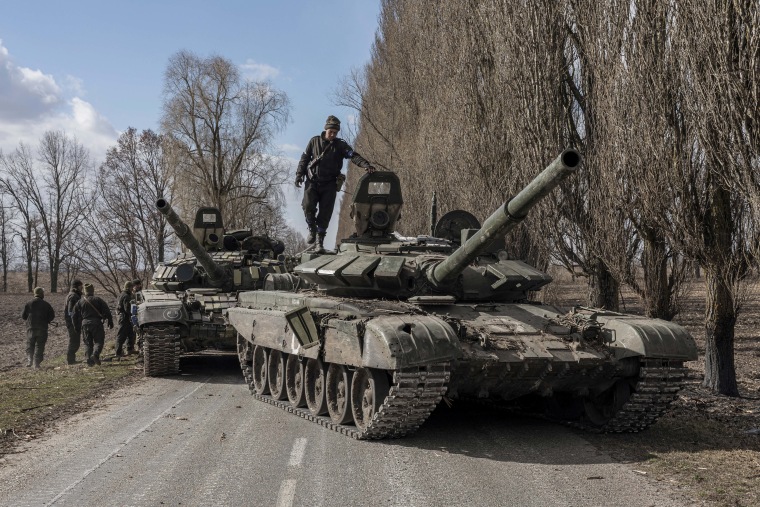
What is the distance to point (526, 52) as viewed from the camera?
1608 cm

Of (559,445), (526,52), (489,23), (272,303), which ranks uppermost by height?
(489,23)

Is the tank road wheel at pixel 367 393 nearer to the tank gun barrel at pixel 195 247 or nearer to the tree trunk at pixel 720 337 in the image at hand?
the tank gun barrel at pixel 195 247

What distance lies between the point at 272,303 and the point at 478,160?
10350 mm

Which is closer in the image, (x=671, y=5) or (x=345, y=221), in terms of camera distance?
(x=671, y=5)

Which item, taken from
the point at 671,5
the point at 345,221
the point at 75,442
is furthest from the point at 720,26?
the point at 345,221

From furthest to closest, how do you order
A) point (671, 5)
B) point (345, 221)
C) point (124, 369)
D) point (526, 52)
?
point (345, 221) < point (526, 52) < point (124, 369) < point (671, 5)

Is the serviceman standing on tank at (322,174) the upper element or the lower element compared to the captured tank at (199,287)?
upper

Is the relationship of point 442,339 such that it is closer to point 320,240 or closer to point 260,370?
point 260,370

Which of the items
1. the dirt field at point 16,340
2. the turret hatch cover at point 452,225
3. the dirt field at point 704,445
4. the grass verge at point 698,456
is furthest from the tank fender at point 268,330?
the dirt field at point 16,340

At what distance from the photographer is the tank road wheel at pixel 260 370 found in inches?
460

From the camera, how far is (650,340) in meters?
8.27

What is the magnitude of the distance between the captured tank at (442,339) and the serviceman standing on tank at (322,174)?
1746 mm

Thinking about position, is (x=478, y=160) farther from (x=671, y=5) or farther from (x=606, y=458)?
(x=606, y=458)

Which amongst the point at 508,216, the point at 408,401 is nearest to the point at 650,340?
the point at 508,216
